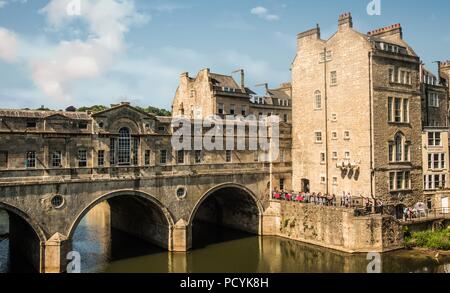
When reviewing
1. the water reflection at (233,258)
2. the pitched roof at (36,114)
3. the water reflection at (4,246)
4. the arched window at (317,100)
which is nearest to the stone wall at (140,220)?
the water reflection at (233,258)

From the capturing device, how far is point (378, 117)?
1496 inches

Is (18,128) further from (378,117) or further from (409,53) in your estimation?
(409,53)

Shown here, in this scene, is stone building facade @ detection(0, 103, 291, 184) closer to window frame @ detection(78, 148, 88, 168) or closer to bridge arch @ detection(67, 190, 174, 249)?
window frame @ detection(78, 148, 88, 168)

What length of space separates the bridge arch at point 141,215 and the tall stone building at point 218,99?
15.5 metres

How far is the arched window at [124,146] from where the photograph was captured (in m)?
33.5

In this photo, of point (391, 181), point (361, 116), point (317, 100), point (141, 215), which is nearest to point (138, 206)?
point (141, 215)

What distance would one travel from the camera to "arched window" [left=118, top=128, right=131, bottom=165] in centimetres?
3349

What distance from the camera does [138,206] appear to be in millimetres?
39406

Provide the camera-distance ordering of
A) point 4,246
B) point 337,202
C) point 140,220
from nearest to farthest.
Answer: point 4,246 < point 337,202 < point 140,220

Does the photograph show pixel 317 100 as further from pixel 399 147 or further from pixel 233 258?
pixel 233 258

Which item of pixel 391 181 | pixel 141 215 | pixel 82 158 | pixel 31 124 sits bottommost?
pixel 141 215

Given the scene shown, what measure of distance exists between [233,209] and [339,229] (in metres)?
13.9

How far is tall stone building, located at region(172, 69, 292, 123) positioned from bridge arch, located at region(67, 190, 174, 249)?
15.5 meters

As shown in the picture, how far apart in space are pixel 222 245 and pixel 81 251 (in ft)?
41.1
